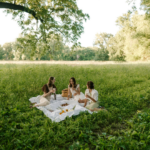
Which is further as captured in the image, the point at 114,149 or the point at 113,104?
the point at 113,104

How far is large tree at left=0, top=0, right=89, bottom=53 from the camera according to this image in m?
12.2

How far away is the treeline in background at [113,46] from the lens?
13712mm

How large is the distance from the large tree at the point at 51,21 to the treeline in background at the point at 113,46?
56cm

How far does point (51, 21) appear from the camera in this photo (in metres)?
12.7

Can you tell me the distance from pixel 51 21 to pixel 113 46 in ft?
155

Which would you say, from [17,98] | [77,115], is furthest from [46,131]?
[17,98]

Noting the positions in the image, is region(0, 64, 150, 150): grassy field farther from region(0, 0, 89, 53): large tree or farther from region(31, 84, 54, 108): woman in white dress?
region(0, 0, 89, 53): large tree

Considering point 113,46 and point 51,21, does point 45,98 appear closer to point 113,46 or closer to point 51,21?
point 51,21

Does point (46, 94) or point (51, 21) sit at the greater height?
point (51, 21)

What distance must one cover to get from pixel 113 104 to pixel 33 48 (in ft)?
31.5

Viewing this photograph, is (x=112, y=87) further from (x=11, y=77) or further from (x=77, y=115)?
(x=11, y=77)

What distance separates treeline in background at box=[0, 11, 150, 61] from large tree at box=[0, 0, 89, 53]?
1.84 ft

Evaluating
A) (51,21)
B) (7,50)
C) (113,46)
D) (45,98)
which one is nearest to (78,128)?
(45,98)

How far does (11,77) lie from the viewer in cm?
990
